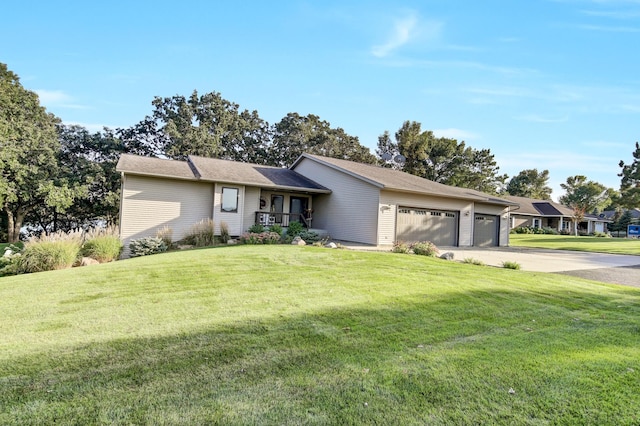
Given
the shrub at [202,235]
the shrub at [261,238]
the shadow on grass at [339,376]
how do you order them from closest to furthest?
the shadow on grass at [339,376], the shrub at [261,238], the shrub at [202,235]

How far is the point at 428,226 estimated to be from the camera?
17750 mm

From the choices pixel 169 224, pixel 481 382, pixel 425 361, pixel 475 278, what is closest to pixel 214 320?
pixel 425 361

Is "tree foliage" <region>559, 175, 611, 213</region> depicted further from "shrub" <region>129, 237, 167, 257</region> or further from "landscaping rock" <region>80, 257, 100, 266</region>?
"landscaping rock" <region>80, 257, 100, 266</region>

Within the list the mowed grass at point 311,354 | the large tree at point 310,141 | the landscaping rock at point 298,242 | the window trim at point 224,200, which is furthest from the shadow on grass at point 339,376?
the large tree at point 310,141

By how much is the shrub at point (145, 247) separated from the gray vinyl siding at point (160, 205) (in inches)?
65.9

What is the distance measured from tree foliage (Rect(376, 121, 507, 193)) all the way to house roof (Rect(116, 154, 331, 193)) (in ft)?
58.4

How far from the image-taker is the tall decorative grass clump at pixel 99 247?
10.8m

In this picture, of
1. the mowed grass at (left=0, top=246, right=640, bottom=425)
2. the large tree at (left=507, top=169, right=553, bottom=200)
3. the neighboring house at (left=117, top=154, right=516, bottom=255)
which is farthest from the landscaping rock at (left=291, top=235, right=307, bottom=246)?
the large tree at (left=507, top=169, right=553, bottom=200)

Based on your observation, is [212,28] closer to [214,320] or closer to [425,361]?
[214,320]

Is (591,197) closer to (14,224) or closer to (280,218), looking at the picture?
(280,218)

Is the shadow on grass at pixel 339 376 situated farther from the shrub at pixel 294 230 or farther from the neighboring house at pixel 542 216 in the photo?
the neighboring house at pixel 542 216

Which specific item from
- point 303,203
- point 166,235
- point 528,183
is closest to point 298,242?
point 166,235

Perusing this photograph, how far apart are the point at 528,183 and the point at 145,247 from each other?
6067cm

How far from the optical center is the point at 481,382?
9.29ft
